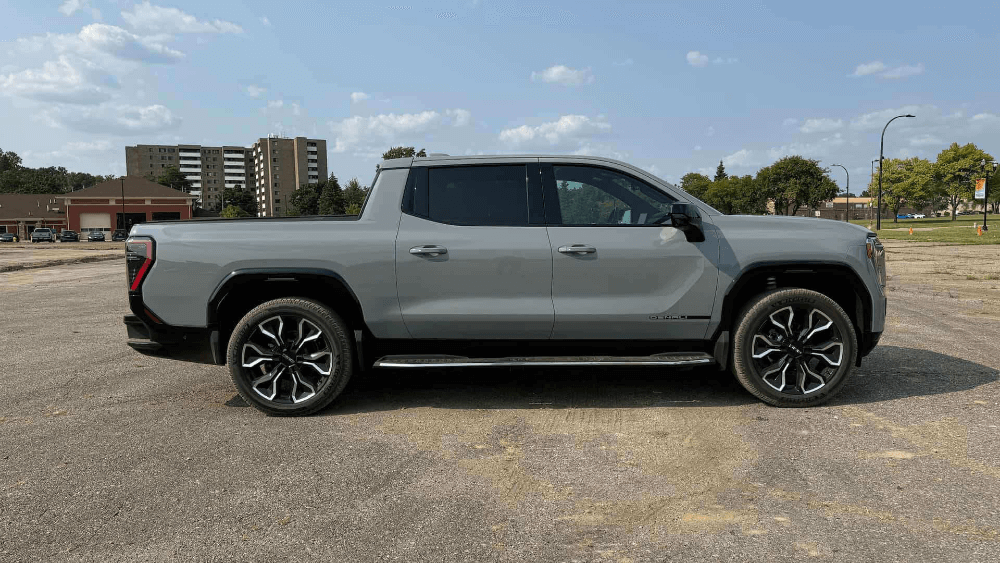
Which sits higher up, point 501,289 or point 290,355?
point 501,289

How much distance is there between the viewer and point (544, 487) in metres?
3.36

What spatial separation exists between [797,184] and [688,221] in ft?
251

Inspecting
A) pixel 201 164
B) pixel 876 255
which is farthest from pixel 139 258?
pixel 201 164

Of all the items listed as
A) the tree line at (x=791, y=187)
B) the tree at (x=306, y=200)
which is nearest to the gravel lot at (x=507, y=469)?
the tree line at (x=791, y=187)

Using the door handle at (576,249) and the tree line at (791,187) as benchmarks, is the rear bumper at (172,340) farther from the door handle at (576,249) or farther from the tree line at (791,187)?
the tree line at (791,187)

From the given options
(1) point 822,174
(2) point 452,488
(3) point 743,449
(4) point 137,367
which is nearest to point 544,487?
(2) point 452,488

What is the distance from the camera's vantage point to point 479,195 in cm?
469

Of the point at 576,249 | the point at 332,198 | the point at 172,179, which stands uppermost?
the point at 172,179

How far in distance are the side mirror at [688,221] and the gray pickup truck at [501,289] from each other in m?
0.01

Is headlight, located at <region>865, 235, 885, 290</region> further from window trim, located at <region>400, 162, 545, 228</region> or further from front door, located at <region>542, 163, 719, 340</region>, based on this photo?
window trim, located at <region>400, 162, 545, 228</region>

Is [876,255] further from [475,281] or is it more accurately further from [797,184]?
[797,184]

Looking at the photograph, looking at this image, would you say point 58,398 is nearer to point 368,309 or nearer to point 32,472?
point 32,472

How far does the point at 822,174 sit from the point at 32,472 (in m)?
→ 82.5

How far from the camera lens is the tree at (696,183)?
109 metres
